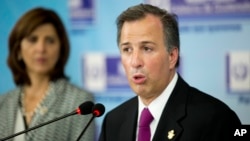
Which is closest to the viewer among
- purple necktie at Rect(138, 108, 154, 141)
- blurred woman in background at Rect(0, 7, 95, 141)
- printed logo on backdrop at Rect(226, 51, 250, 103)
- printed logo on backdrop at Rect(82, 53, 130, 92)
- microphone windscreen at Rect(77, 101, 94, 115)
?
microphone windscreen at Rect(77, 101, 94, 115)

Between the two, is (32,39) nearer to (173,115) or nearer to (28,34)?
(28,34)

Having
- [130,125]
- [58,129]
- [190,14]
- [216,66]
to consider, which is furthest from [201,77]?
[130,125]

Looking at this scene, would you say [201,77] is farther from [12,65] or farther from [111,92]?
[12,65]

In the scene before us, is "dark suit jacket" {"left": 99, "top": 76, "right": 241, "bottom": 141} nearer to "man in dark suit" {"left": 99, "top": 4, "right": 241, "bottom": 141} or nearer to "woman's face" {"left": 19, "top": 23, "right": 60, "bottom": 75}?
"man in dark suit" {"left": 99, "top": 4, "right": 241, "bottom": 141}

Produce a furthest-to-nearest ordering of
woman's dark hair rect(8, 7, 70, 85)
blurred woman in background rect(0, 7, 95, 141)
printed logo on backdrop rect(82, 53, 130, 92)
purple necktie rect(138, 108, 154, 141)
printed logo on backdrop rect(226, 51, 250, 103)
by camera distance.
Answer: printed logo on backdrop rect(82, 53, 130, 92)
printed logo on backdrop rect(226, 51, 250, 103)
woman's dark hair rect(8, 7, 70, 85)
blurred woman in background rect(0, 7, 95, 141)
purple necktie rect(138, 108, 154, 141)

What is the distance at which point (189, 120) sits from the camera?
82.5 inches

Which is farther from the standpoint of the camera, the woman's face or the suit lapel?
the woman's face

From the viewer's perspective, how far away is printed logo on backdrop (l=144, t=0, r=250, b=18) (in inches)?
128

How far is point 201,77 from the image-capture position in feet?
Result: 11.0

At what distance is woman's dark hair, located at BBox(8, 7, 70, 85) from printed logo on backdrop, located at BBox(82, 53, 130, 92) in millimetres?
488

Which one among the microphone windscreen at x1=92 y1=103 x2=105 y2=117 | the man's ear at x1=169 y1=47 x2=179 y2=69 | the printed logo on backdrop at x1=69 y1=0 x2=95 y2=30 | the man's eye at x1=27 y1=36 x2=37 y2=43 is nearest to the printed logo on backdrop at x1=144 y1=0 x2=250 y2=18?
the printed logo on backdrop at x1=69 y1=0 x2=95 y2=30

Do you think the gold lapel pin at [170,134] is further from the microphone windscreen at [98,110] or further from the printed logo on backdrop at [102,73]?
the printed logo on backdrop at [102,73]

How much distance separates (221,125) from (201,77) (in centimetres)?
134

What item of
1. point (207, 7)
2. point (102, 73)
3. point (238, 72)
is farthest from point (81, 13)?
point (238, 72)
